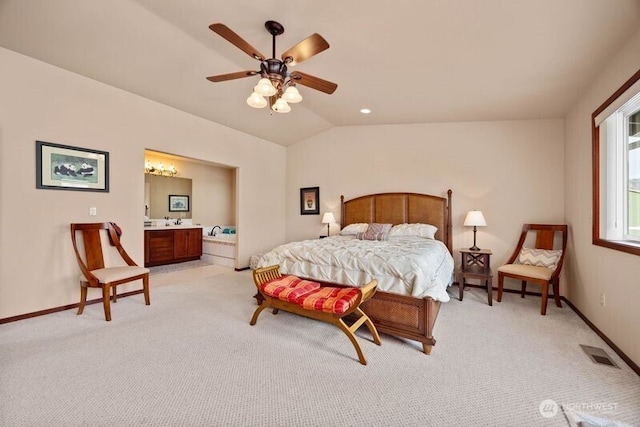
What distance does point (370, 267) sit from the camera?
2686 millimetres

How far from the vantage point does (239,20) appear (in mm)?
2459

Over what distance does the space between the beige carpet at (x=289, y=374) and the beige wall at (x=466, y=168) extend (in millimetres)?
1649

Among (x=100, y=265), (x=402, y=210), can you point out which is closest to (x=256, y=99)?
(x=100, y=265)

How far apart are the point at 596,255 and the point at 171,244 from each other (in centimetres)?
709

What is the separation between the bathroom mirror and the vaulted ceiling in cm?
342

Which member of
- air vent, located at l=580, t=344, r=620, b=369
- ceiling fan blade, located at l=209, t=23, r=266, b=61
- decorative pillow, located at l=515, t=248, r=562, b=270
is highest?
ceiling fan blade, located at l=209, t=23, r=266, b=61

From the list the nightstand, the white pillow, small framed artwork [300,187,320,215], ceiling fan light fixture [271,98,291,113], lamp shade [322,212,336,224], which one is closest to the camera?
ceiling fan light fixture [271,98,291,113]

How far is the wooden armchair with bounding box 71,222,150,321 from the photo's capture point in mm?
2955

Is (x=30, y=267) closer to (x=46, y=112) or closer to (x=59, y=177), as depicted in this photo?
(x=59, y=177)

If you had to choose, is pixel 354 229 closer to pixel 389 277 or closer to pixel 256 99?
pixel 389 277

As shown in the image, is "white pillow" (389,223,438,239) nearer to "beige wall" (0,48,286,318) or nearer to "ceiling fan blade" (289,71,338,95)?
"ceiling fan blade" (289,71,338,95)

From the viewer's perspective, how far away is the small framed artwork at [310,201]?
230 inches

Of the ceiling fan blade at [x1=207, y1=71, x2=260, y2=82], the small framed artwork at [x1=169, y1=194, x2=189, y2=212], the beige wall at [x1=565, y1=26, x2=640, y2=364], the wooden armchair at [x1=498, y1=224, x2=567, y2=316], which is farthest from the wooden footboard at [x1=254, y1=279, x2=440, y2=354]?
the small framed artwork at [x1=169, y1=194, x2=189, y2=212]

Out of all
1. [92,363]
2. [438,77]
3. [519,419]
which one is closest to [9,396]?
[92,363]
